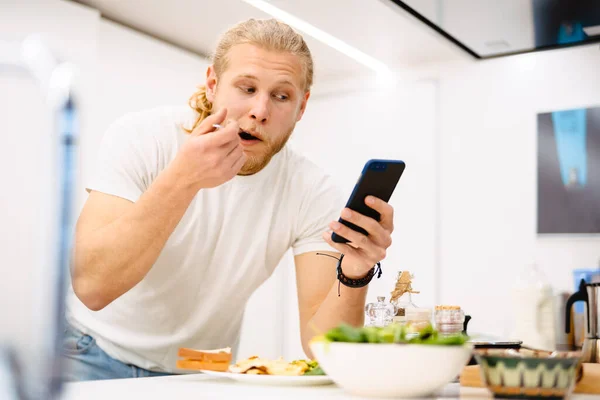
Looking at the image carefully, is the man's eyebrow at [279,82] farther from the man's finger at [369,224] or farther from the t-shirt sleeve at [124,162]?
the man's finger at [369,224]

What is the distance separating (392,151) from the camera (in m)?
3.82

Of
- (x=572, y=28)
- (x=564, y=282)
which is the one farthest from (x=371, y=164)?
(x=564, y=282)

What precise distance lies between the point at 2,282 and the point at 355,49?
338cm

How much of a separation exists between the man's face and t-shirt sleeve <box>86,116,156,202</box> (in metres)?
0.18

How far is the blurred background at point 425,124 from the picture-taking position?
10.3 ft

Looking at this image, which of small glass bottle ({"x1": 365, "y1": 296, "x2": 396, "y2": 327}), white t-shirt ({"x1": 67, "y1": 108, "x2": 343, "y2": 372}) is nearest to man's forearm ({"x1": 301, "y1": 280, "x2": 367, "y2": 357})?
small glass bottle ({"x1": 365, "y1": 296, "x2": 396, "y2": 327})

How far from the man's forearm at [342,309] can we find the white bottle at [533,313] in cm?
72

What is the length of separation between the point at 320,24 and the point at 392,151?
968 mm

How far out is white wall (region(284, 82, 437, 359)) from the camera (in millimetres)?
3633

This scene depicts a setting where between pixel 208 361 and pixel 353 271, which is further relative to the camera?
pixel 353 271

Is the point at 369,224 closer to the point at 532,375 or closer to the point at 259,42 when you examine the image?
the point at 532,375

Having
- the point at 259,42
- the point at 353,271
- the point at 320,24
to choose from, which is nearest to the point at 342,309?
the point at 353,271

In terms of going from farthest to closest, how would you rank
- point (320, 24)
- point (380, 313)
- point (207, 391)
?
point (320, 24) → point (380, 313) → point (207, 391)

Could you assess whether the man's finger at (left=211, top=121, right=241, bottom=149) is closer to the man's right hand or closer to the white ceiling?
the man's right hand
